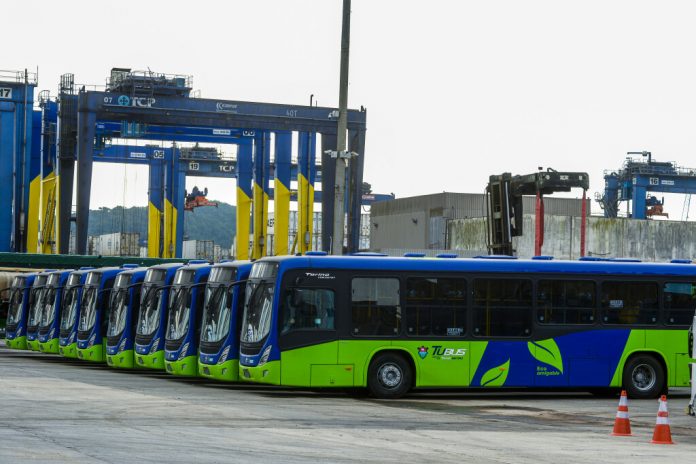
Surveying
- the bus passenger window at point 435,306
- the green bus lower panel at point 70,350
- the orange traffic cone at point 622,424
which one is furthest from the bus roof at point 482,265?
the green bus lower panel at point 70,350

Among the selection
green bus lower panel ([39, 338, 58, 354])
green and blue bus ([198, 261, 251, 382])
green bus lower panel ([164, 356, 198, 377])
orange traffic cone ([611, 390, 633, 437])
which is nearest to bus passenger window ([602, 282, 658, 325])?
green and blue bus ([198, 261, 251, 382])

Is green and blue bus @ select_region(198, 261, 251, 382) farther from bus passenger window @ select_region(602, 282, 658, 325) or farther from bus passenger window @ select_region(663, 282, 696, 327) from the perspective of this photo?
bus passenger window @ select_region(663, 282, 696, 327)

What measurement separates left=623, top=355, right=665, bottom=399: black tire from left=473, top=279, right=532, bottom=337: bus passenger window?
2.38 metres

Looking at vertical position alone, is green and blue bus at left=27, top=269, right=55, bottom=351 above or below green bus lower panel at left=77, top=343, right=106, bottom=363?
above

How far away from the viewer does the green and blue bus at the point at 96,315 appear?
1280 inches

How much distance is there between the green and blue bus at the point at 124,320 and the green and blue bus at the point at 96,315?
1105 mm

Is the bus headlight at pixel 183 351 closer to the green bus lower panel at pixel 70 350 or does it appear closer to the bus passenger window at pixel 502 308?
the bus passenger window at pixel 502 308

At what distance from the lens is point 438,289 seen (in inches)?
961

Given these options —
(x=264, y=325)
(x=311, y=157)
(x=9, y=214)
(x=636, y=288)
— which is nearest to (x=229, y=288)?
(x=264, y=325)

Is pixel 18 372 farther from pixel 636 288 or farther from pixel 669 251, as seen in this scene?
pixel 669 251

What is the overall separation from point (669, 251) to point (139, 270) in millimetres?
49210

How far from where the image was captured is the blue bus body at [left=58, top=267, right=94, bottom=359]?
34.2m

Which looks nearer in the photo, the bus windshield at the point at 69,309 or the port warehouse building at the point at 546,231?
the bus windshield at the point at 69,309

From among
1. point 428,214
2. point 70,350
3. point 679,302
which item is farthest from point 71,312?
point 428,214
